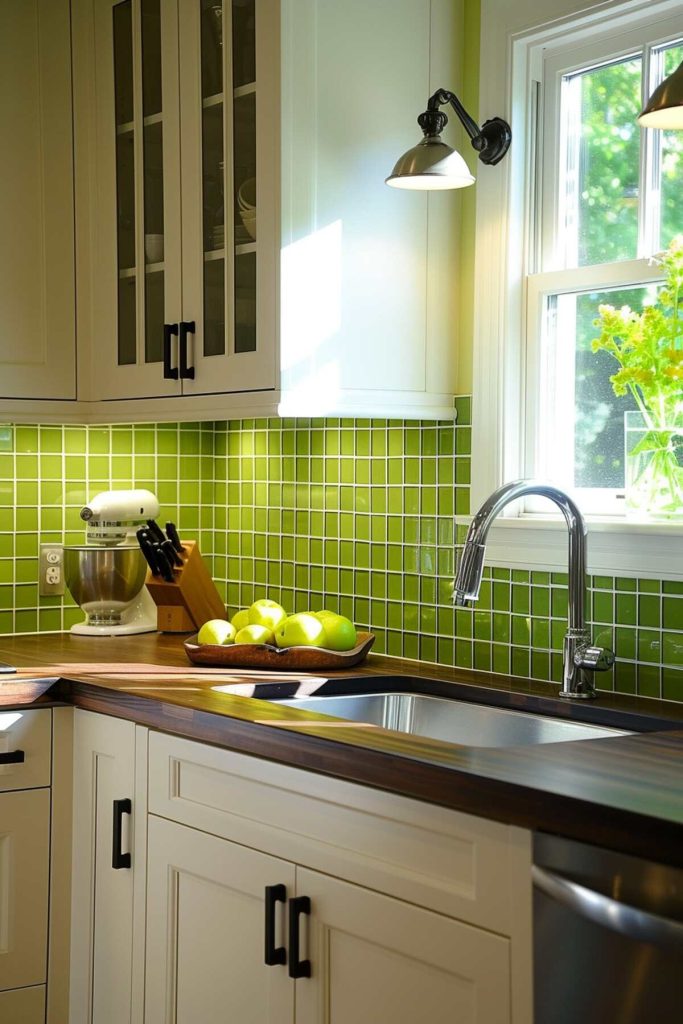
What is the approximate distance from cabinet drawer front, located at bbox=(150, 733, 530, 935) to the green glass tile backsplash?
2.26 ft

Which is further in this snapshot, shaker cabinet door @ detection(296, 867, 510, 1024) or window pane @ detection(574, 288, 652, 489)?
window pane @ detection(574, 288, 652, 489)

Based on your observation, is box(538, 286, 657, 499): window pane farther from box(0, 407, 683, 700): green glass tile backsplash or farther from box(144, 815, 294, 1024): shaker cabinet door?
box(144, 815, 294, 1024): shaker cabinet door

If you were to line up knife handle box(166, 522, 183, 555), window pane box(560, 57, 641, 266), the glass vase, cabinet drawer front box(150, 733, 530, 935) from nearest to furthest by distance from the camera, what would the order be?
cabinet drawer front box(150, 733, 530, 935), the glass vase, window pane box(560, 57, 641, 266), knife handle box(166, 522, 183, 555)

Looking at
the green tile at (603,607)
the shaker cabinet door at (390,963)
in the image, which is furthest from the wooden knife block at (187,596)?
the shaker cabinet door at (390,963)

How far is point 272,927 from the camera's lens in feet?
6.33

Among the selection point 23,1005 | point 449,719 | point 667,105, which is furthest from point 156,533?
point 667,105

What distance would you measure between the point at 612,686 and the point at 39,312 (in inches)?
61.8

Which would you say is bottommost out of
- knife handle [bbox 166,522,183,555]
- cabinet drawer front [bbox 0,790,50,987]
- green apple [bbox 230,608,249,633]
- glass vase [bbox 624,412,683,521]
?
cabinet drawer front [bbox 0,790,50,987]

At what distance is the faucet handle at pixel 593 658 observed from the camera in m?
2.16

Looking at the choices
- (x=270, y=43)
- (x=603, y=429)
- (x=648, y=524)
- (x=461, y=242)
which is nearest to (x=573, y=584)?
(x=648, y=524)

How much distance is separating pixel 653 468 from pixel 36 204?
1567 mm

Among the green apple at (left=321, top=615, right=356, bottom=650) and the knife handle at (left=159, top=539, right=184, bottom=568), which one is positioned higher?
the knife handle at (left=159, top=539, right=184, bottom=568)

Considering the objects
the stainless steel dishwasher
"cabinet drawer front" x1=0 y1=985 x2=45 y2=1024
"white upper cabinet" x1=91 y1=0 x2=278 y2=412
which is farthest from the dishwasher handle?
"cabinet drawer front" x1=0 y1=985 x2=45 y2=1024

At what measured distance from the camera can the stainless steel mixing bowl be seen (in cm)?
308
